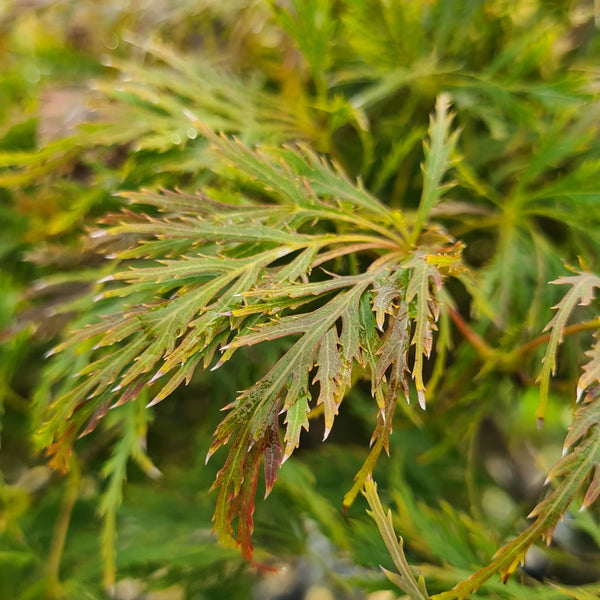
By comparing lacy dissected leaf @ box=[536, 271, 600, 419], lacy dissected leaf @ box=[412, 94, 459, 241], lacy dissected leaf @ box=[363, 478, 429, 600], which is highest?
lacy dissected leaf @ box=[412, 94, 459, 241]

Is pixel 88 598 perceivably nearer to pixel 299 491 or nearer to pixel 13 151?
pixel 299 491

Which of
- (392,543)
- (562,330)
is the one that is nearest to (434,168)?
(562,330)

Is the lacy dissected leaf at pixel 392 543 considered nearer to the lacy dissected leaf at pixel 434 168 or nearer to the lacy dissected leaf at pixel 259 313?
the lacy dissected leaf at pixel 259 313

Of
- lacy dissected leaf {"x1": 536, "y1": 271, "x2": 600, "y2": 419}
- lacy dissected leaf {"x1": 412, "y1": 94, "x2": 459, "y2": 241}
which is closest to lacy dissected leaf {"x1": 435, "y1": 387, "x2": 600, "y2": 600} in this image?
lacy dissected leaf {"x1": 536, "y1": 271, "x2": 600, "y2": 419}

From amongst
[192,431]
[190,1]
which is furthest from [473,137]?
[192,431]

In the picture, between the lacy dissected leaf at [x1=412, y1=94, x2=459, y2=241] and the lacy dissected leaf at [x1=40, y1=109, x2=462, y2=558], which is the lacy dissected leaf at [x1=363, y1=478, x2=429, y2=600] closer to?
the lacy dissected leaf at [x1=40, y1=109, x2=462, y2=558]

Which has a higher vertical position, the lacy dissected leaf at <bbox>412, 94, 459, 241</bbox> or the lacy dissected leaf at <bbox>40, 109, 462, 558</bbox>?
the lacy dissected leaf at <bbox>412, 94, 459, 241</bbox>

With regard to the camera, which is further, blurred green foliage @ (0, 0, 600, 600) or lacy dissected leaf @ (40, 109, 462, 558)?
blurred green foliage @ (0, 0, 600, 600)
